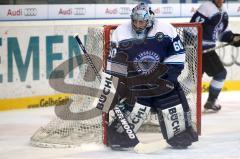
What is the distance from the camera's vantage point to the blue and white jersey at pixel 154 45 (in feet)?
17.4

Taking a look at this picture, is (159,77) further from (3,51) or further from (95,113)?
(3,51)

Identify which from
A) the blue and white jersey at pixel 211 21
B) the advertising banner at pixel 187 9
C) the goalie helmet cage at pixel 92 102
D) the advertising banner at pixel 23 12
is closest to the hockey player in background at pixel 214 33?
the blue and white jersey at pixel 211 21

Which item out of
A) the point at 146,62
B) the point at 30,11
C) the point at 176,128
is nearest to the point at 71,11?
the point at 30,11

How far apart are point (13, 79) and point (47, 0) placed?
0.95 m

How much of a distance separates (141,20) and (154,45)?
21 centimetres

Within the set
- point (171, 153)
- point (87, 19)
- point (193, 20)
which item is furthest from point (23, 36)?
point (171, 153)

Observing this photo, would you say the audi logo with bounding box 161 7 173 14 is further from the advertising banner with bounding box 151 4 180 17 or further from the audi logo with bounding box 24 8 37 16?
the audi logo with bounding box 24 8 37 16

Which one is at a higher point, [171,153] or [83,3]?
[83,3]

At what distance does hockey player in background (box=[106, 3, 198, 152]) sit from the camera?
17.4 ft

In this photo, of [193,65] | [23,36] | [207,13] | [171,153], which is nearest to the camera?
[171,153]

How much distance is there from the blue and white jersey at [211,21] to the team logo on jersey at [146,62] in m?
1.87

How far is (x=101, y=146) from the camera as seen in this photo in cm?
545

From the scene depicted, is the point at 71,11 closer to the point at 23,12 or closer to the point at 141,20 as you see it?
the point at 23,12

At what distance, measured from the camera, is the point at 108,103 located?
5266 millimetres
